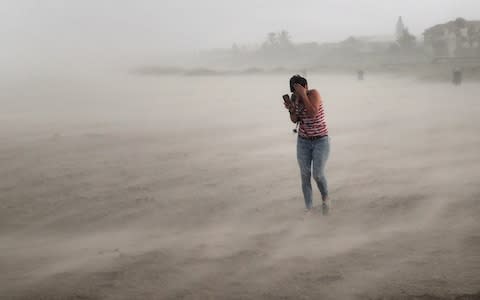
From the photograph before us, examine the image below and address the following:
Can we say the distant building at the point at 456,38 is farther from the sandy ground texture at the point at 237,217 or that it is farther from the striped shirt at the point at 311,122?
the striped shirt at the point at 311,122

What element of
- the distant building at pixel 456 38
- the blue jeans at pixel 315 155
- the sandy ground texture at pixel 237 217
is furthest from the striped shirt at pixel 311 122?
the distant building at pixel 456 38

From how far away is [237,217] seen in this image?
6.11 m

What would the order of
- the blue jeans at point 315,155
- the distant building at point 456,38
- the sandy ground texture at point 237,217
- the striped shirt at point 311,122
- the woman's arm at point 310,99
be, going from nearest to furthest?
the sandy ground texture at point 237,217, the woman's arm at point 310,99, the striped shirt at point 311,122, the blue jeans at point 315,155, the distant building at point 456,38

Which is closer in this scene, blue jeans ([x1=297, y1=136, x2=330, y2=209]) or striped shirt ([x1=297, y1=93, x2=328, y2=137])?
striped shirt ([x1=297, y1=93, x2=328, y2=137])

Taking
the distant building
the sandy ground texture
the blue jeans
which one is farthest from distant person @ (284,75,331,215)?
the distant building

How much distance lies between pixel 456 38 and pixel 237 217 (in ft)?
142

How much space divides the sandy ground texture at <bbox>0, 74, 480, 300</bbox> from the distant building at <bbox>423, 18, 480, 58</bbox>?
107ft

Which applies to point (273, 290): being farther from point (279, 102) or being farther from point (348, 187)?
point (279, 102)

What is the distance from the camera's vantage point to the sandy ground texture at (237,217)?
4.16m

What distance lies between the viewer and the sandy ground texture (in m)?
4.16

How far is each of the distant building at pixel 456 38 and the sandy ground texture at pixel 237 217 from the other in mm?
32541

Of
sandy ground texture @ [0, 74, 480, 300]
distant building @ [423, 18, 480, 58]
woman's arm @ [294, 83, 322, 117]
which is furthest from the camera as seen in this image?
distant building @ [423, 18, 480, 58]

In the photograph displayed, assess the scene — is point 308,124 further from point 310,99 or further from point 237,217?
point 237,217

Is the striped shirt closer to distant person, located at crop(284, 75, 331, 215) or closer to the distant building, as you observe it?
distant person, located at crop(284, 75, 331, 215)
